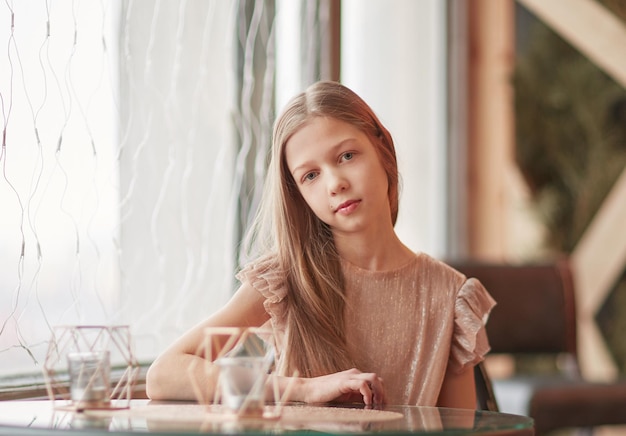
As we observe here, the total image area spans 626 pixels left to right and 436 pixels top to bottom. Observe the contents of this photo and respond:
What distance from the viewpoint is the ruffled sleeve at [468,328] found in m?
1.31

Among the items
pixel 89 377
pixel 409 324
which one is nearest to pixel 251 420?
pixel 89 377

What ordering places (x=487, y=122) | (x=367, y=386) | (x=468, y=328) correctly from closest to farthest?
1. (x=367, y=386)
2. (x=468, y=328)
3. (x=487, y=122)

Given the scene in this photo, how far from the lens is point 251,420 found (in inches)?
35.9

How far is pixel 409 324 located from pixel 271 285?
0.69 feet

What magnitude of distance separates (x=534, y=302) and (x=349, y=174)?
167 cm

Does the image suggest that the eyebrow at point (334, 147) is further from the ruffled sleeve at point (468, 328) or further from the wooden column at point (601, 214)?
the wooden column at point (601, 214)

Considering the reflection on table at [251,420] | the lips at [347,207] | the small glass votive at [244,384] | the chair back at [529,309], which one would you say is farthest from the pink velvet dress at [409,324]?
the chair back at [529,309]

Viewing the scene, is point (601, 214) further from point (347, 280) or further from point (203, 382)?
point (203, 382)

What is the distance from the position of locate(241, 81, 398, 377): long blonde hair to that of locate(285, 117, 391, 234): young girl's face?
0.02 m

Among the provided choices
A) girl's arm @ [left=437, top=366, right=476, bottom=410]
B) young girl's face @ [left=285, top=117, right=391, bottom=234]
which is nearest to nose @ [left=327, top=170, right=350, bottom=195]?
young girl's face @ [left=285, top=117, right=391, bottom=234]

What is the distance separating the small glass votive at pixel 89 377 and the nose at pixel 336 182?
0.37 m

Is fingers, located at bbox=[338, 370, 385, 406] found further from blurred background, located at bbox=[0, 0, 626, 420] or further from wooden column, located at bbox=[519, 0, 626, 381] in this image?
wooden column, located at bbox=[519, 0, 626, 381]

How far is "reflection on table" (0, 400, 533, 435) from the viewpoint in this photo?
852mm

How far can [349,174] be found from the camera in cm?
124
